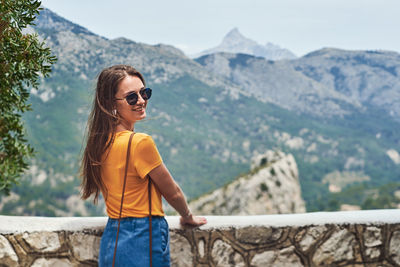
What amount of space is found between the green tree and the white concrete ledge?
83 centimetres

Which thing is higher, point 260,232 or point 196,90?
point 196,90

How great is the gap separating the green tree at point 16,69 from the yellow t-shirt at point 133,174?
1.43 meters

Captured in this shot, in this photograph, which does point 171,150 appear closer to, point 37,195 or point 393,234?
point 37,195

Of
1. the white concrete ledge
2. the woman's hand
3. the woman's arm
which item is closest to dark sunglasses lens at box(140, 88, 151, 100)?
the woman's arm

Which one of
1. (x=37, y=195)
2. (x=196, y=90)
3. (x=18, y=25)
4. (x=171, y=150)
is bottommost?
(x=18, y=25)

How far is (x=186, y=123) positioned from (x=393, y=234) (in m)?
125

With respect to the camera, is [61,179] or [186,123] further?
[186,123]

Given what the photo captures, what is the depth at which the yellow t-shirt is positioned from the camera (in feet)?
5.23

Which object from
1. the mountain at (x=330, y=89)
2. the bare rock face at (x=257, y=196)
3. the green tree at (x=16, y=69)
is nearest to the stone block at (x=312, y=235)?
the green tree at (x=16, y=69)

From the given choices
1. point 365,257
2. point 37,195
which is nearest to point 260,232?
point 365,257

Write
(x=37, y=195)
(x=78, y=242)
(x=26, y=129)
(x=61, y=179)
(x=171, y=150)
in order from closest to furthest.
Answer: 1. (x=78, y=242)
2. (x=26, y=129)
3. (x=37, y=195)
4. (x=61, y=179)
5. (x=171, y=150)

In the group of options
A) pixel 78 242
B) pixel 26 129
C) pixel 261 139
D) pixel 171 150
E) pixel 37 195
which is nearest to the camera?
pixel 78 242

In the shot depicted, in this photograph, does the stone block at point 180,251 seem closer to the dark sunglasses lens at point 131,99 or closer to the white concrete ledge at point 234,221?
the white concrete ledge at point 234,221

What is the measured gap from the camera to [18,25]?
263cm
